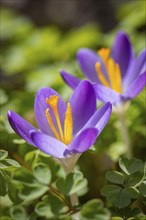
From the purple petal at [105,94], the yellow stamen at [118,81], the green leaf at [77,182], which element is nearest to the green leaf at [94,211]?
the green leaf at [77,182]

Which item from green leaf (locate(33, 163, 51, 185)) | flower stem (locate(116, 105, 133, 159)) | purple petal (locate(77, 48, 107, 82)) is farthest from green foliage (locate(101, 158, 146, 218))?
purple petal (locate(77, 48, 107, 82))

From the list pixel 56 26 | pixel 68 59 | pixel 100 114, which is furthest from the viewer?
pixel 56 26

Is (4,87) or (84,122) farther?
(4,87)

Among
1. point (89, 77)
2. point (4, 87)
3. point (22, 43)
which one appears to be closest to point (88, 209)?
point (89, 77)

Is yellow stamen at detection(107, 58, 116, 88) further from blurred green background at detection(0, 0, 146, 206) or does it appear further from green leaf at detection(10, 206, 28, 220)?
green leaf at detection(10, 206, 28, 220)

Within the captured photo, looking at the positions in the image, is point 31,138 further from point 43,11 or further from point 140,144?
point 43,11

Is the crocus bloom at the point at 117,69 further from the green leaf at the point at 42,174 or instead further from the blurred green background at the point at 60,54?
the green leaf at the point at 42,174

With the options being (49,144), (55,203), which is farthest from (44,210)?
(49,144)
